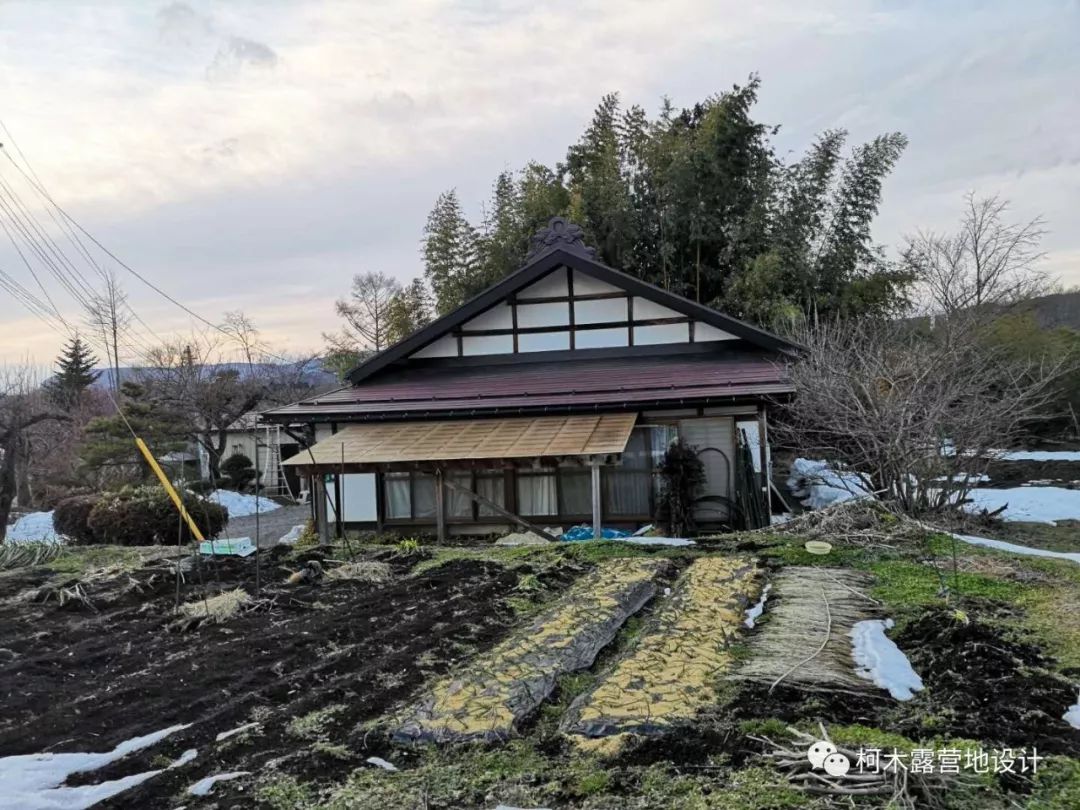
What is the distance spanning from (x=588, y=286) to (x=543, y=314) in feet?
2.46

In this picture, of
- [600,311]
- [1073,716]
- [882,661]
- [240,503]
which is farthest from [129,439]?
[1073,716]

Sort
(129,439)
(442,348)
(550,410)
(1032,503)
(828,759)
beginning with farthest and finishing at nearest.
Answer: (129,439) → (442,348) → (1032,503) → (550,410) → (828,759)

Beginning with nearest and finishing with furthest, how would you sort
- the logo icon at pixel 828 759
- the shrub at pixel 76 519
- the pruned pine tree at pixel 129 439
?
the logo icon at pixel 828 759, the shrub at pixel 76 519, the pruned pine tree at pixel 129 439

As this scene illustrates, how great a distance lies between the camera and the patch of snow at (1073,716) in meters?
Answer: 2.76

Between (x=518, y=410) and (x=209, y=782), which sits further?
(x=518, y=410)

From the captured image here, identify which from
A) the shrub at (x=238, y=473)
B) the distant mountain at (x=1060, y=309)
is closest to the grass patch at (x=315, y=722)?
the shrub at (x=238, y=473)

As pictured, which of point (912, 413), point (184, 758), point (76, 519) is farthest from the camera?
point (76, 519)

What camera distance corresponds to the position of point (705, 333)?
1043cm

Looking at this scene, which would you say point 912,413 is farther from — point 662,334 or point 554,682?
point 554,682

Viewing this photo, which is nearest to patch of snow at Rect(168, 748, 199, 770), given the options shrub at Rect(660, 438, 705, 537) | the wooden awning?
the wooden awning

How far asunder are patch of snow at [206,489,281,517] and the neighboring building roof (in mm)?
7324

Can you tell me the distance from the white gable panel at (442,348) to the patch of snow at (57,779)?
8391mm

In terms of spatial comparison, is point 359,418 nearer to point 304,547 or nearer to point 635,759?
point 304,547

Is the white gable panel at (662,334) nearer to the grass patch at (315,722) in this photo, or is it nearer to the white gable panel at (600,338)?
the white gable panel at (600,338)
